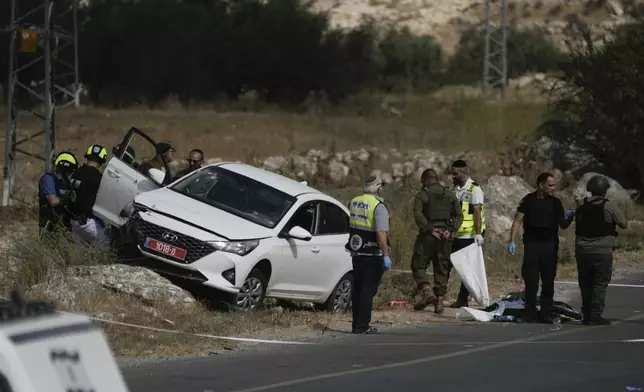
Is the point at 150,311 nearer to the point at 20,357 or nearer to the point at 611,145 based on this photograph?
A: the point at 20,357

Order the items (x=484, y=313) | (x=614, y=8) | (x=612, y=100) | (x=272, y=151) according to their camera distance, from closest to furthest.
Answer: (x=484, y=313) → (x=612, y=100) → (x=272, y=151) → (x=614, y=8)

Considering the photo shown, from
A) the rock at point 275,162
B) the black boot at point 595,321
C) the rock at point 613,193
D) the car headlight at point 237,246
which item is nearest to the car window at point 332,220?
the car headlight at point 237,246

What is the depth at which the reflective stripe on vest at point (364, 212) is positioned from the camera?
1295 centimetres

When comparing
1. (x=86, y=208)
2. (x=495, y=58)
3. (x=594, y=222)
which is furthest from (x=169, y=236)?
(x=495, y=58)

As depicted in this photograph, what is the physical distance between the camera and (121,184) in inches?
587

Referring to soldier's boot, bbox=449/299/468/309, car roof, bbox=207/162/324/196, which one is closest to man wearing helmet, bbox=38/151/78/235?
car roof, bbox=207/162/324/196

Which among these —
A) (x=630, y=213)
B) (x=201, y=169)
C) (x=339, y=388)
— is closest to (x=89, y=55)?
(x=630, y=213)

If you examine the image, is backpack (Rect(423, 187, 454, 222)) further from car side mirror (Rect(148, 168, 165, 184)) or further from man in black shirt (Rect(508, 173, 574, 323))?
car side mirror (Rect(148, 168, 165, 184))

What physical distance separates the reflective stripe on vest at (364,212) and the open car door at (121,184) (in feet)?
9.98

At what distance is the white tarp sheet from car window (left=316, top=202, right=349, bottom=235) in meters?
1.41

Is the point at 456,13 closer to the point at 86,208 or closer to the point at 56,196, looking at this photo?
the point at 86,208

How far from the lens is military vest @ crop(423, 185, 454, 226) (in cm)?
1488

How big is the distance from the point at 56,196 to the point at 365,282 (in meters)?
4.11

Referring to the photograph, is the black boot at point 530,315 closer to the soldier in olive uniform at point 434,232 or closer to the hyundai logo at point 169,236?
the soldier in olive uniform at point 434,232
